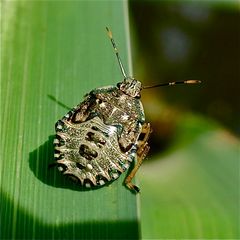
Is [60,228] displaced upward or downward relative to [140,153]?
downward

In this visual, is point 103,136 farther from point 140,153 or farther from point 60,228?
point 60,228

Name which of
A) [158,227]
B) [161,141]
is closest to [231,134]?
[161,141]

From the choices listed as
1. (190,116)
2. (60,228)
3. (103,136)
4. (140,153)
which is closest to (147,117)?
(190,116)

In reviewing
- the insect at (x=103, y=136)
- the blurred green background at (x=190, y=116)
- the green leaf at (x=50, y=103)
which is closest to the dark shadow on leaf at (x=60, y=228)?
the green leaf at (x=50, y=103)

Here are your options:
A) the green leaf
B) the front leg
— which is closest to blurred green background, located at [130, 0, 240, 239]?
the front leg

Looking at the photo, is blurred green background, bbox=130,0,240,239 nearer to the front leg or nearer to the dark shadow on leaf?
the front leg

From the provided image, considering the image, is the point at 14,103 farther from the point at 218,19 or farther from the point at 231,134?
the point at 218,19

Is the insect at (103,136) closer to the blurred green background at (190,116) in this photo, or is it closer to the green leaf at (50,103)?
the green leaf at (50,103)
